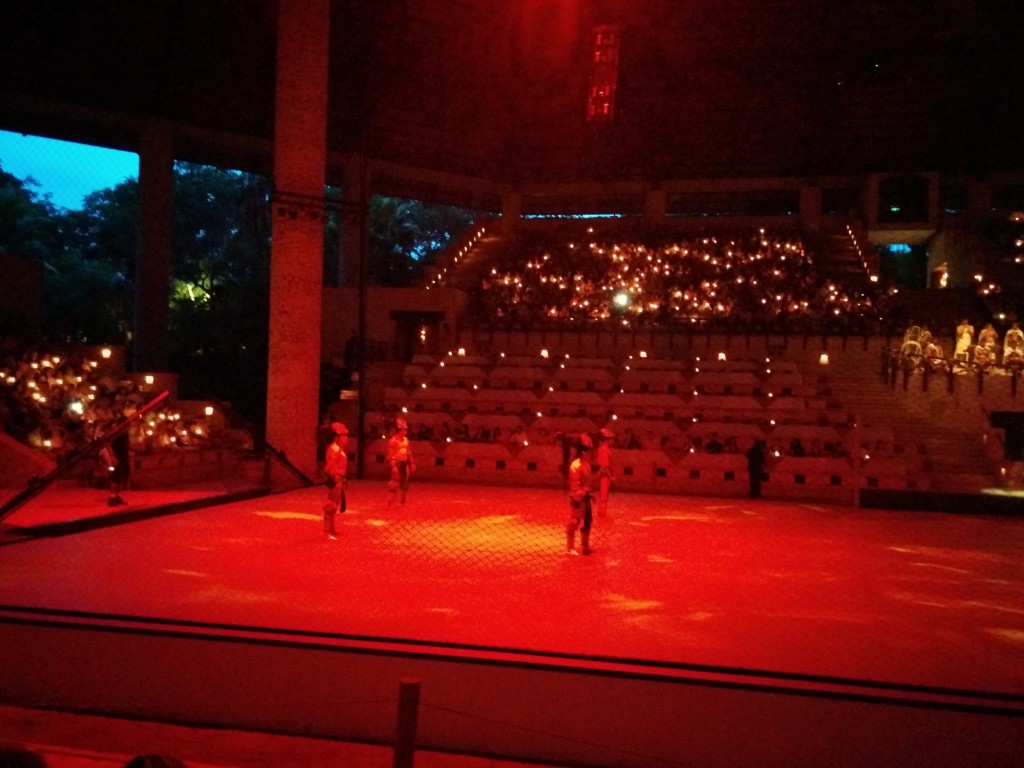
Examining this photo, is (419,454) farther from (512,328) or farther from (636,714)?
(636,714)

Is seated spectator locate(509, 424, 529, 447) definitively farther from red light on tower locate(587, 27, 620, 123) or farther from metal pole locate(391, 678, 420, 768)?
metal pole locate(391, 678, 420, 768)

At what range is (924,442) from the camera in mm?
19781

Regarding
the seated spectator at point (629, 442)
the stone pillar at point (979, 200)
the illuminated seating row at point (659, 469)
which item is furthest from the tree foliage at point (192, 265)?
the stone pillar at point (979, 200)

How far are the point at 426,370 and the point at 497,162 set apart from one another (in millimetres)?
12249

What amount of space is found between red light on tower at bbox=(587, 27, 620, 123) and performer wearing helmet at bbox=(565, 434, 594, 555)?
11.8 metres

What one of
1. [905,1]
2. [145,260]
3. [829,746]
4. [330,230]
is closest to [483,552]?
[829,746]

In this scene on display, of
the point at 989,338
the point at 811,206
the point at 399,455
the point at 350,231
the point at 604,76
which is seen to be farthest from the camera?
the point at 811,206

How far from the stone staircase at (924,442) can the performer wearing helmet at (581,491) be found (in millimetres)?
9533

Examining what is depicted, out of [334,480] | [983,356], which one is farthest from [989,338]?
[334,480]

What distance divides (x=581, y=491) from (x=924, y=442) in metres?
11.9

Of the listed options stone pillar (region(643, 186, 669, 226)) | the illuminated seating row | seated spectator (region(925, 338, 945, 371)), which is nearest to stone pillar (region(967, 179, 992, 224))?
stone pillar (region(643, 186, 669, 226))

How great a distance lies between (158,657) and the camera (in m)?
6.83

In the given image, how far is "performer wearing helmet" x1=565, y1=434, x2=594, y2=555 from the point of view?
10.9 metres

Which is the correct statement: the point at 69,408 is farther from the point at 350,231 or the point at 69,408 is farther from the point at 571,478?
the point at 350,231
